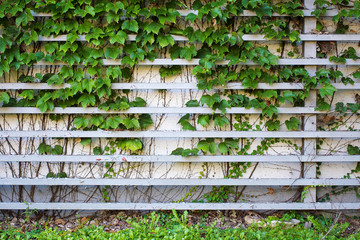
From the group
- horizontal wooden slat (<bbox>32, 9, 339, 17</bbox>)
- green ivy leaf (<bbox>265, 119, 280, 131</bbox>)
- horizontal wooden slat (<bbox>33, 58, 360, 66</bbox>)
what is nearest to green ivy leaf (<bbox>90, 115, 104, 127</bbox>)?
horizontal wooden slat (<bbox>33, 58, 360, 66</bbox>)

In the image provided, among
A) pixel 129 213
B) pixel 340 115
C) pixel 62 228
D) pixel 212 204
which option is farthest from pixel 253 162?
pixel 62 228

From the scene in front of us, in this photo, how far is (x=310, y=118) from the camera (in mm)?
2910

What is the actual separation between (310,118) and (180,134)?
3.64 ft

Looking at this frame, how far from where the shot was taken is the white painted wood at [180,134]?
286cm

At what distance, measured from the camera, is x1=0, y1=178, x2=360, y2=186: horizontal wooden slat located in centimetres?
288

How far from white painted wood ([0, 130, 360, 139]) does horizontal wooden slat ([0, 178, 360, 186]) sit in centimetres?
37

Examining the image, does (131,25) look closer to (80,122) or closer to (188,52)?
(188,52)

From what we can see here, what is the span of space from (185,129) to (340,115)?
53.7 inches

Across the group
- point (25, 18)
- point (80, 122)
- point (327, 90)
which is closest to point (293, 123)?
point (327, 90)

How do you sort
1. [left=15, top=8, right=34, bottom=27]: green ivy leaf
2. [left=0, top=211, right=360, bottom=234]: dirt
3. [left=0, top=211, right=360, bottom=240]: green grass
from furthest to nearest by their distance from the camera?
[left=0, top=211, right=360, bottom=234]: dirt → [left=15, top=8, right=34, bottom=27]: green ivy leaf → [left=0, top=211, right=360, bottom=240]: green grass

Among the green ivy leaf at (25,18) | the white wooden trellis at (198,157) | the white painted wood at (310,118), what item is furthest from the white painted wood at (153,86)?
the green ivy leaf at (25,18)

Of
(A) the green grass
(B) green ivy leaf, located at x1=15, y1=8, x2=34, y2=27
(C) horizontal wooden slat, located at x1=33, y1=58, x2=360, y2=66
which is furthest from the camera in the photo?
(C) horizontal wooden slat, located at x1=33, y1=58, x2=360, y2=66

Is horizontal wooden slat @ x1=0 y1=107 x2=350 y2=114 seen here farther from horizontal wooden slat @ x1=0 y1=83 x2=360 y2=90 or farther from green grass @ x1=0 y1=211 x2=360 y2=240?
green grass @ x1=0 y1=211 x2=360 y2=240

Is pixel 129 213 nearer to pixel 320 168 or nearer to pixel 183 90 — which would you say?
pixel 183 90
